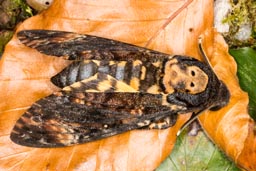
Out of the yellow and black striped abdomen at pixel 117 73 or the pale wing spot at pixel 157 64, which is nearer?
the yellow and black striped abdomen at pixel 117 73

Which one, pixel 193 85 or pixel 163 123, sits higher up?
pixel 193 85

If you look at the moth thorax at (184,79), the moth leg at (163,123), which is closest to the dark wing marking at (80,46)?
the moth thorax at (184,79)

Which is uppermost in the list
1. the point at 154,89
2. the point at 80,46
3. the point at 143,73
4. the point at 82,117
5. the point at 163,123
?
the point at 80,46

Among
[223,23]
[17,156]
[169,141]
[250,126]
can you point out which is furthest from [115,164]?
[223,23]

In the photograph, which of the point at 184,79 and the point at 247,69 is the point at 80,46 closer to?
the point at 184,79

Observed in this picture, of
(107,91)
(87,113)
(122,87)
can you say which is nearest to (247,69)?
(122,87)

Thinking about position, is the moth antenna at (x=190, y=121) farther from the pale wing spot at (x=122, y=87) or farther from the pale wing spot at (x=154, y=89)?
the pale wing spot at (x=122, y=87)

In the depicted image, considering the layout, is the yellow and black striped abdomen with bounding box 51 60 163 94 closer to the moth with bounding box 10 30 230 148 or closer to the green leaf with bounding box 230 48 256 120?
the moth with bounding box 10 30 230 148

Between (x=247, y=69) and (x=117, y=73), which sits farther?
(x=247, y=69)
